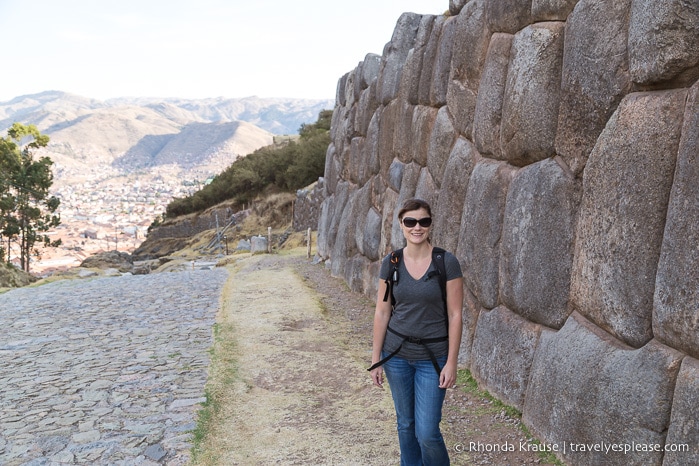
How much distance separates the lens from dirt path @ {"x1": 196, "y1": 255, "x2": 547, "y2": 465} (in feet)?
17.5

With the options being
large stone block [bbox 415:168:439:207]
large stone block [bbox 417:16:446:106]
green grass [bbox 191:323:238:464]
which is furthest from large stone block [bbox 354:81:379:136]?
green grass [bbox 191:323:238:464]

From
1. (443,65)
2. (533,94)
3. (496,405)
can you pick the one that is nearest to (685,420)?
(496,405)

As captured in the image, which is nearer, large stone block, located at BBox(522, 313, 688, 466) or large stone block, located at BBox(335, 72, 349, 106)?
large stone block, located at BBox(522, 313, 688, 466)

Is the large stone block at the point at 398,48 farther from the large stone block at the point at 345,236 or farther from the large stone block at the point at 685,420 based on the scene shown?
the large stone block at the point at 685,420

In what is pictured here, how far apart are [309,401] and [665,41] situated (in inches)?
183

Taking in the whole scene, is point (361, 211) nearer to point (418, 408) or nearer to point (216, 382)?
point (216, 382)

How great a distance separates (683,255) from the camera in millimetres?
3463

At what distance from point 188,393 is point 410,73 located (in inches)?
239

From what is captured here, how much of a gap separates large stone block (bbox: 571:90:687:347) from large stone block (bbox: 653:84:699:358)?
5.4 inches

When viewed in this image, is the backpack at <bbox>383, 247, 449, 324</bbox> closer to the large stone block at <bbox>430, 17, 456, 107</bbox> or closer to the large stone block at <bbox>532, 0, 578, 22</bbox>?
the large stone block at <bbox>532, 0, 578, 22</bbox>

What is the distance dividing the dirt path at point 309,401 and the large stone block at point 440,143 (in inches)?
102

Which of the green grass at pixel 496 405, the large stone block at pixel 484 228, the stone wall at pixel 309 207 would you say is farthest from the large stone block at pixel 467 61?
the stone wall at pixel 309 207

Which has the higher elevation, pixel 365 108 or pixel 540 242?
pixel 365 108

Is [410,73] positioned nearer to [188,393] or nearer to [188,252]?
[188,393]
